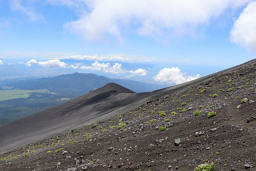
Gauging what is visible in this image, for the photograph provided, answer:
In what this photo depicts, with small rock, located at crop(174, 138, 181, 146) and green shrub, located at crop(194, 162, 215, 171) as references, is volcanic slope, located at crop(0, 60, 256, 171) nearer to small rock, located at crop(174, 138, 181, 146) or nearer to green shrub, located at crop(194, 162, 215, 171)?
small rock, located at crop(174, 138, 181, 146)

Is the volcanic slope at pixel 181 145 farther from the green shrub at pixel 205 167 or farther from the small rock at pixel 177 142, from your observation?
the green shrub at pixel 205 167

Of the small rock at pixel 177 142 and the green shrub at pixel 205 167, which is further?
the small rock at pixel 177 142

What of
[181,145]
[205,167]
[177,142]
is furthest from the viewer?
[177,142]

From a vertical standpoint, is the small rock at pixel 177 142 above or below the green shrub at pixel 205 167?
above

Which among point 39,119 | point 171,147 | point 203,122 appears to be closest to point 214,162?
point 171,147

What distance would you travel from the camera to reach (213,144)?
11.3m

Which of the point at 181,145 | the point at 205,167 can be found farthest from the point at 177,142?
the point at 205,167

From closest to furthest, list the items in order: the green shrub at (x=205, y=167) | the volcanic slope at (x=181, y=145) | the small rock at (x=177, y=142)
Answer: the green shrub at (x=205, y=167), the volcanic slope at (x=181, y=145), the small rock at (x=177, y=142)

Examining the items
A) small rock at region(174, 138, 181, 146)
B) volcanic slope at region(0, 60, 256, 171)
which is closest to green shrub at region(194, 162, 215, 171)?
volcanic slope at region(0, 60, 256, 171)

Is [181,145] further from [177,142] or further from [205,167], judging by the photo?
[205,167]

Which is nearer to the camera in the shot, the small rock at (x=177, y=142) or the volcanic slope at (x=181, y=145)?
the volcanic slope at (x=181, y=145)

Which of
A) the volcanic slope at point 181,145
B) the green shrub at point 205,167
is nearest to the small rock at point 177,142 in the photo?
the volcanic slope at point 181,145

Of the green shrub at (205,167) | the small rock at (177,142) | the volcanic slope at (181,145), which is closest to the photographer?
the green shrub at (205,167)

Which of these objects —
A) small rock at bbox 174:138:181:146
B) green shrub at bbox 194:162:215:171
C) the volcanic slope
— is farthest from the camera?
small rock at bbox 174:138:181:146
